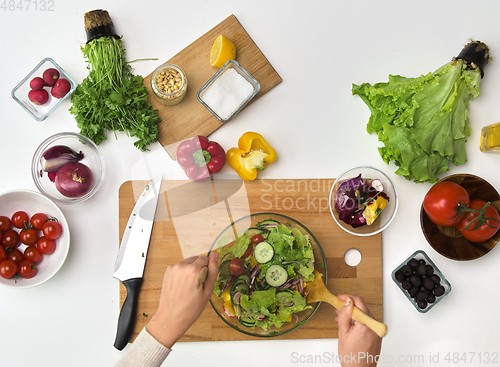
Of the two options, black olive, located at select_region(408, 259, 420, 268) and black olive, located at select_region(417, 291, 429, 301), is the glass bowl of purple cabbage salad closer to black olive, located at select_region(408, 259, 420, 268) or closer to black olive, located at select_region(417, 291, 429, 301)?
black olive, located at select_region(408, 259, 420, 268)

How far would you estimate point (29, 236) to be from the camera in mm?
1403

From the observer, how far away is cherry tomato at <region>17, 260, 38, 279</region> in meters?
1.38

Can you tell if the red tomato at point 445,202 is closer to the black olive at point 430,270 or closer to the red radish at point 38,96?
the black olive at point 430,270

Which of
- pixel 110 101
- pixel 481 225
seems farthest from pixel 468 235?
pixel 110 101

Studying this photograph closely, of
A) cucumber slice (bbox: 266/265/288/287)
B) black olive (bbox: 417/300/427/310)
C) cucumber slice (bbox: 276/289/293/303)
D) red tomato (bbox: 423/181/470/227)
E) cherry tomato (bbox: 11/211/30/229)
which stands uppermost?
cherry tomato (bbox: 11/211/30/229)

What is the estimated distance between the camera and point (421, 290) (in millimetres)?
1378

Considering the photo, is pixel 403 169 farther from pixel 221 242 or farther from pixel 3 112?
pixel 3 112

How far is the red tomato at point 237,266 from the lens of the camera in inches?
51.6

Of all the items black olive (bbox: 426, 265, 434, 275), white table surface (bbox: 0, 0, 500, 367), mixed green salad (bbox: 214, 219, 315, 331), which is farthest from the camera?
white table surface (bbox: 0, 0, 500, 367)

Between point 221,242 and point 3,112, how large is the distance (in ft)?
3.62

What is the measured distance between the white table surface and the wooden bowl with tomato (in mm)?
92

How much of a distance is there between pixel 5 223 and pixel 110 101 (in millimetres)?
651

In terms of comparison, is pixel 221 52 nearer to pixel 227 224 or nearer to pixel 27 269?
pixel 227 224

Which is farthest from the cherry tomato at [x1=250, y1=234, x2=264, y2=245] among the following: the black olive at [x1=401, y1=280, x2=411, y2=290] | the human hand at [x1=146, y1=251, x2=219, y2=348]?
the black olive at [x1=401, y1=280, x2=411, y2=290]
